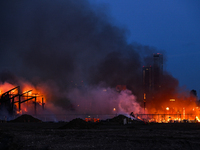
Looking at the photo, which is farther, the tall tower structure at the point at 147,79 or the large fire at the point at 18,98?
the tall tower structure at the point at 147,79

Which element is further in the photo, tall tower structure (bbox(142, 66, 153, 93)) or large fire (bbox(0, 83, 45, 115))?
tall tower structure (bbox(142, 66, 153, 93))

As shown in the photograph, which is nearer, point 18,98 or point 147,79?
point 18,98

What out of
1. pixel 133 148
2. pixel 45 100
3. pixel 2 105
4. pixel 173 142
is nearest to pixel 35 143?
pixel 133 148

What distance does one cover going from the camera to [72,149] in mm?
19969

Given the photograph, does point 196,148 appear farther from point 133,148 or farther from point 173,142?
point 133,148

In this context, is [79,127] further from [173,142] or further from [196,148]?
[196,148]

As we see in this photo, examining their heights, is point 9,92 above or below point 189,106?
above

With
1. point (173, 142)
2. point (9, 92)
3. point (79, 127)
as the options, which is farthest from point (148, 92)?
point (173, 142)

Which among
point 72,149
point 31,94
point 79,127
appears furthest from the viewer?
point 31,94

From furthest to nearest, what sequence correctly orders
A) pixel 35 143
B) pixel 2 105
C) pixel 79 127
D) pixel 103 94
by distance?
pixel 103 94 < pixel 2 105 < pixel 79 127 < pixel 35 143

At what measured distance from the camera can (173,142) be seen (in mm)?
22969

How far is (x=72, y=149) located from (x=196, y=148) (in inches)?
403

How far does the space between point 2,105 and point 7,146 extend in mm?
64753

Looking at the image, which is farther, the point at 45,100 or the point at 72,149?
the point at 45,100
